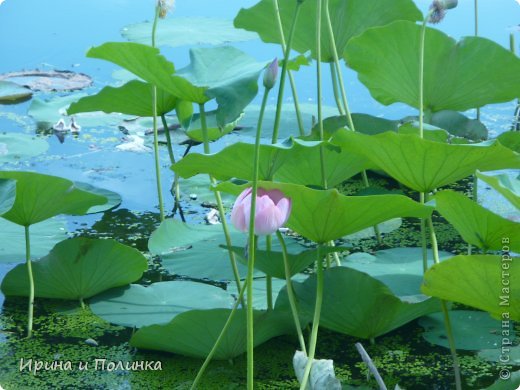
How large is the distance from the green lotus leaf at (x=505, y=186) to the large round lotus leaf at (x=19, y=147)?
4.66 ft

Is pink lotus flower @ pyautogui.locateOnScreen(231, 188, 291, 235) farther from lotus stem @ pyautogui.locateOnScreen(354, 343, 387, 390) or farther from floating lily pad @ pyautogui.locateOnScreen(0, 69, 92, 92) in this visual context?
floating lily pad @ pyautogui.locateOnScreen(0, 69, 92, 92)

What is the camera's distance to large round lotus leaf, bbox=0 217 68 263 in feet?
5.78

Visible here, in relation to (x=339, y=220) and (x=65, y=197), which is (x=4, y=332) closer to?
(x=65, y=197)

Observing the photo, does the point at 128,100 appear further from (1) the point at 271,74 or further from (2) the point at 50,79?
(2) the point at 50,79

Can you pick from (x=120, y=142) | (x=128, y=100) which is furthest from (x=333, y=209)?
(x=120, y=142)

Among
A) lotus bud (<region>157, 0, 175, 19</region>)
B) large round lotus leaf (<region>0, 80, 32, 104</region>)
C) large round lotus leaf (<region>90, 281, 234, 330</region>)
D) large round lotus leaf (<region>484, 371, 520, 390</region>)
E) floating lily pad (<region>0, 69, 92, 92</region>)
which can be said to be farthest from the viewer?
floating lily pad (<region>0, 69, 92, 92</region>)

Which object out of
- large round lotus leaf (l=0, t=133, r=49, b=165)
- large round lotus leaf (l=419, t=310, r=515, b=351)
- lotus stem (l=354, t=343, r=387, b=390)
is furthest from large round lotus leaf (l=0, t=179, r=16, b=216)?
large round lotus leaf (l=0, t=133, r=49, b=165)

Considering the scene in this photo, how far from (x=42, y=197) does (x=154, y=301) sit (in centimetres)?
28

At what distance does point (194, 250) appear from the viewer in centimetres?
175

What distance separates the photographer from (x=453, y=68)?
1.75 m

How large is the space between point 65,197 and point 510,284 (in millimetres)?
772

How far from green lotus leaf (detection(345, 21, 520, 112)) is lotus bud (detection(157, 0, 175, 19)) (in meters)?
0.40

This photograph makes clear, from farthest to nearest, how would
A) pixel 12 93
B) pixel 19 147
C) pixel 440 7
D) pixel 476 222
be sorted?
pixel 12 93 < pixel 19 147 < pixel 440 7 < pixel 476 222

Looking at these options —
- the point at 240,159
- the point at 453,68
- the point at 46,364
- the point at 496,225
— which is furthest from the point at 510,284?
the point at 46,364
